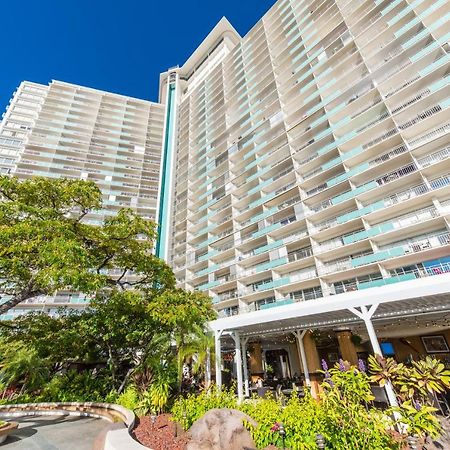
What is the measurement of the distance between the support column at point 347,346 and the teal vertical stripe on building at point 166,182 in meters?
→ 30.2

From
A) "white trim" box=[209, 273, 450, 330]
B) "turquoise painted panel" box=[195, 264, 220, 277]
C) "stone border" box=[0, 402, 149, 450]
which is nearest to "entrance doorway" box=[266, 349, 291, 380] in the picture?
"turquoise painted panel" box=[195, 264, 220, 277]

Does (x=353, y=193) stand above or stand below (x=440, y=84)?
below

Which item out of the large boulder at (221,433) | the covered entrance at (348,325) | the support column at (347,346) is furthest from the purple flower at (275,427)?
the support column at (347,346)

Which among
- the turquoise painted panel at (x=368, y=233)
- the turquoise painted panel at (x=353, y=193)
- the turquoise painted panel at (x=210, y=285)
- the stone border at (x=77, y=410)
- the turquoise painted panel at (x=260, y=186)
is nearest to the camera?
the stone border at (x=77, y=410)

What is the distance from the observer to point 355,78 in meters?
30.1

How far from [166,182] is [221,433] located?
5004 cm

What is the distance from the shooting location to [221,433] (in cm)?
645

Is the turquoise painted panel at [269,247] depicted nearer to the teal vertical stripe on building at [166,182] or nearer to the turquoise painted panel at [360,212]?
the turquoise painted panel at [360,212]

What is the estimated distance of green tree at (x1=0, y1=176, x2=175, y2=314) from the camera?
10062 mm

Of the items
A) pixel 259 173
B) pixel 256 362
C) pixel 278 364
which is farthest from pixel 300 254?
pixel 259 173

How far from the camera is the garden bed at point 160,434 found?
22.5 feet

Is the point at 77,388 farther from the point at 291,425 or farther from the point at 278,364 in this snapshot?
the point at 278,364

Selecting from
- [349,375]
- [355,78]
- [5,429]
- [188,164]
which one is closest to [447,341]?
[349,375]

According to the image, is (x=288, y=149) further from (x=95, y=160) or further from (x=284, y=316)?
(x=95, y=160)
